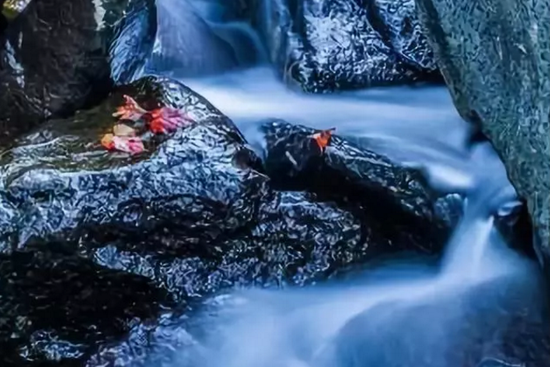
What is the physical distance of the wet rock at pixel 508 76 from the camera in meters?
2.85

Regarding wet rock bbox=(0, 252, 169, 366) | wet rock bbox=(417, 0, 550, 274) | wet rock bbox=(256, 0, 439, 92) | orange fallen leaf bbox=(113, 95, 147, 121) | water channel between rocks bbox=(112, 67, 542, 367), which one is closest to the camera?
wet rock bbox=(417, 0, 550, 274)

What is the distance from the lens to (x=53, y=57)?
4039 mm

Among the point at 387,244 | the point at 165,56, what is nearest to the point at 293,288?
the point at 387,244

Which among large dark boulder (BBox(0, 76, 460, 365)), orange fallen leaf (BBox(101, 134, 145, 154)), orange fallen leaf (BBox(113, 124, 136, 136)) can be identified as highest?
orange fallen leaf (BBox(113, 124, 136, 136))

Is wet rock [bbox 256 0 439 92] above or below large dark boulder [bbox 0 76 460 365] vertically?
above

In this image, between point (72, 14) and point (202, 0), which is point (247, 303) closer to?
point (72, 14)

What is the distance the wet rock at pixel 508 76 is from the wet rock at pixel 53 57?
60.2 inches

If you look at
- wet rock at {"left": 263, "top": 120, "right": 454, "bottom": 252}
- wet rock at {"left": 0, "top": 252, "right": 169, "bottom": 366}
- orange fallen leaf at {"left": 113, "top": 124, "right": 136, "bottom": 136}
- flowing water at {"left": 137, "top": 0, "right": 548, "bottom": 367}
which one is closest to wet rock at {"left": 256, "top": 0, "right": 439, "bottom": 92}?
flowing water at {"left": 137, "top": 0, "right": 548, "bottom": 367}

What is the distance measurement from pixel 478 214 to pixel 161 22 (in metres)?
2.31

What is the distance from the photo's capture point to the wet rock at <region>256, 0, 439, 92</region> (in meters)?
4.88

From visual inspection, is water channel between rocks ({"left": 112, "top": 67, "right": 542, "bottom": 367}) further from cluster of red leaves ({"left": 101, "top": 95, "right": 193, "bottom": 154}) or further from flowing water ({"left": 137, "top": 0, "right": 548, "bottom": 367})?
cluster of red leaves ({"left": 101, "top": 95, "right": 193, "bottom": 154})

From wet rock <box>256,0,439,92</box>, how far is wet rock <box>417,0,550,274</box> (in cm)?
134

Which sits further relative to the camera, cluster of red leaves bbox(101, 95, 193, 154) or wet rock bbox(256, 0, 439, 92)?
wet rock bbox(256, 0, 439, 92)

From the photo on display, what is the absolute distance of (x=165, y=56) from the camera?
5.06 metres
